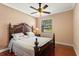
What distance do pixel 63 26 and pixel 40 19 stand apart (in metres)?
1.70

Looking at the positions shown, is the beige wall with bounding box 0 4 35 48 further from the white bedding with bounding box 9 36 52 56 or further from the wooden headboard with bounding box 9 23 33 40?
the white bedding with bounding box 9 36 52 56

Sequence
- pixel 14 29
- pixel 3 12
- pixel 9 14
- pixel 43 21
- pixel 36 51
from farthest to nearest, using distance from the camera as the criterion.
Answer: pixel 43 21 < pixel 14 29 < pixel 9 14 < pixel 3 12 < pixel 36 51

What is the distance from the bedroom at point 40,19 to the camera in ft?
10.6

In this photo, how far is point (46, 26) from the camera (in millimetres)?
5156

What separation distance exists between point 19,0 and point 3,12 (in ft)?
8.95

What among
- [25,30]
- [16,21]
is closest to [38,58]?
[16,21]

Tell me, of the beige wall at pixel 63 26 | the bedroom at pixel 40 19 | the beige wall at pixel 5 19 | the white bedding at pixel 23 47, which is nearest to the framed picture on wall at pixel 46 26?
the bedroom at pixel 40 19

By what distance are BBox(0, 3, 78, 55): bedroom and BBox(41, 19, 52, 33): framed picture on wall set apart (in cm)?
13

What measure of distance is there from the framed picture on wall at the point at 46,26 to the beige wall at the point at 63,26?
241 mm

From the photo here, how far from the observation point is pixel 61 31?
451 centimetres

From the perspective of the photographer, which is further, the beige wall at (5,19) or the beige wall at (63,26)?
the beige wall at (63,26)

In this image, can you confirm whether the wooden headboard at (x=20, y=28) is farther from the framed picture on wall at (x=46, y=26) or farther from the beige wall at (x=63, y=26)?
the beige wall at (x=63, y=26)

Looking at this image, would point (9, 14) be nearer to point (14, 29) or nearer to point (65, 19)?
point (14, 29)

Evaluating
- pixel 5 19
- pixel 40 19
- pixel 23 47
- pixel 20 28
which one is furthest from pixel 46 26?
pixel 23 47
